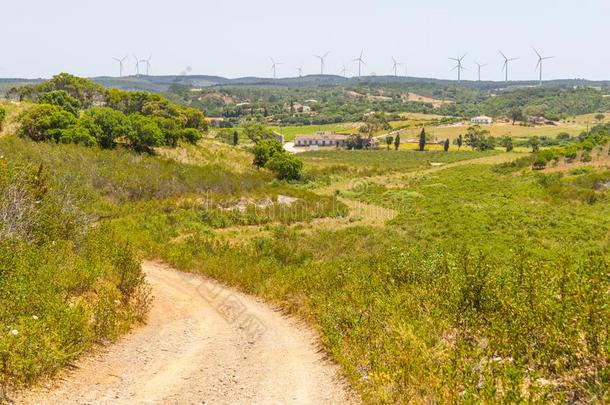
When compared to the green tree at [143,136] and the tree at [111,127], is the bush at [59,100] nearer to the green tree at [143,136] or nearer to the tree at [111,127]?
the tree at [111,127]

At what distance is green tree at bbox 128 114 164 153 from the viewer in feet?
173

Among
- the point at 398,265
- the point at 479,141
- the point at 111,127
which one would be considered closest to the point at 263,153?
the point at 111,127

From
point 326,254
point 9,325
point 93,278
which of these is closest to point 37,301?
point 9,325

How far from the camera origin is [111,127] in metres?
51.2

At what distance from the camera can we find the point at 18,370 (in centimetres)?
845

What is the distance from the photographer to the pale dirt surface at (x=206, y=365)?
30.3 ft

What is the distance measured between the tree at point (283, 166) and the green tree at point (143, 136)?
51.9 feet

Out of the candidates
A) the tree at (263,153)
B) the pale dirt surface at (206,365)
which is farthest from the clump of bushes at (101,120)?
the pale dirt surface at (206,365)

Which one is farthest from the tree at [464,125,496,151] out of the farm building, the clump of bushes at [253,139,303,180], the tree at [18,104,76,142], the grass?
the tree at [18,104,76,142]

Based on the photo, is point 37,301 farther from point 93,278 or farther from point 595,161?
point 595,161

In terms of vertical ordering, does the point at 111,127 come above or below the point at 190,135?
above

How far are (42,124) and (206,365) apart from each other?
44.6 meters

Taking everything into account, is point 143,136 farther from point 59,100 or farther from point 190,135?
point 59,100

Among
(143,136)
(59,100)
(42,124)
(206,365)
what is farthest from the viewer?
(59,100)
